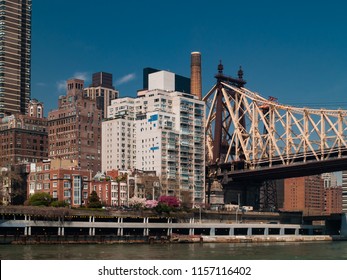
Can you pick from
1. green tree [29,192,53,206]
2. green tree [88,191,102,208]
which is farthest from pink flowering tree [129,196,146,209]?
green tree [29,192,53,206]

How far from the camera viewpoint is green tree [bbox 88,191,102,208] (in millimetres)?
175200

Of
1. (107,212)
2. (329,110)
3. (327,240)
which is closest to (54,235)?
(107,212)

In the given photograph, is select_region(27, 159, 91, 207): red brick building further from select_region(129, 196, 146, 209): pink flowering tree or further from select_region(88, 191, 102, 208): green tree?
select_region(129, 196, 146, 209): pink flowering tree

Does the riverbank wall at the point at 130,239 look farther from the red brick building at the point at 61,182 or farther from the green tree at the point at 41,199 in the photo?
the red brick building at the point at 61,182

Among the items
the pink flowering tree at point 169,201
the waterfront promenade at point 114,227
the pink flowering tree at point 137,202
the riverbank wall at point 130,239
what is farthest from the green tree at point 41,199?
the pink flowering tree at point 169,201

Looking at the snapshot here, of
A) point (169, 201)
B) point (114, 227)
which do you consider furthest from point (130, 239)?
point (169, 201)

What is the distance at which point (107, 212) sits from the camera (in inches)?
6516

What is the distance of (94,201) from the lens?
178 meters

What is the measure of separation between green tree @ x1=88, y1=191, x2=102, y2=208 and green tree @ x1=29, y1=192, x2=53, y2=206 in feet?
31.5

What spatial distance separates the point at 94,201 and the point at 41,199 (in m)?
13.4

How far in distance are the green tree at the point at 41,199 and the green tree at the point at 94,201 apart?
9.60 meters
